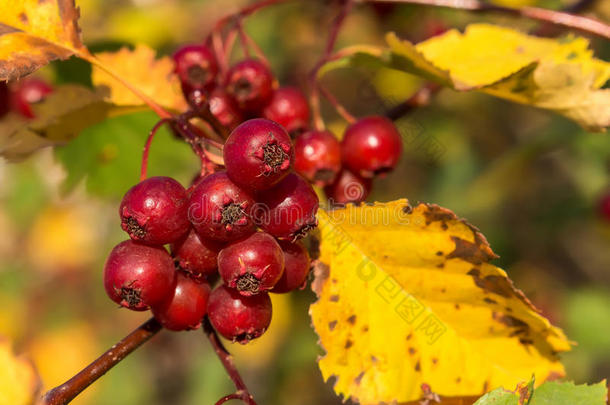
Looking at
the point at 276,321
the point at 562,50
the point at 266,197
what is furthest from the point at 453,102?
the point at 266,197

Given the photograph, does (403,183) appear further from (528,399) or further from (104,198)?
(528,399)

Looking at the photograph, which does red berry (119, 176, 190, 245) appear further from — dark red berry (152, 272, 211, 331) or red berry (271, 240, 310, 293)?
red berry (271, 240, 310, 293)

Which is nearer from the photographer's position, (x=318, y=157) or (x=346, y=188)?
(x=318, y=157)

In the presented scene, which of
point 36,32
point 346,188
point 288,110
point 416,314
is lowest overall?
point 416,314

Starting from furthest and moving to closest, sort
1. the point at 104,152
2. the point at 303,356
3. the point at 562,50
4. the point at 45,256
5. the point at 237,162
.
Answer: the point at 45,256 → the point at 303,356 → the point at 104,152 → the point at 562,50 → the point at 237,162

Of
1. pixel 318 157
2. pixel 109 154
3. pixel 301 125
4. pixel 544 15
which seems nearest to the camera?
pixel 318 157

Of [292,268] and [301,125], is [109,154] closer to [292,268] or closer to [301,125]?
[301,125]

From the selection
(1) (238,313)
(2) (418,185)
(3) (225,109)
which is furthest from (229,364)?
(2) (418,185)
